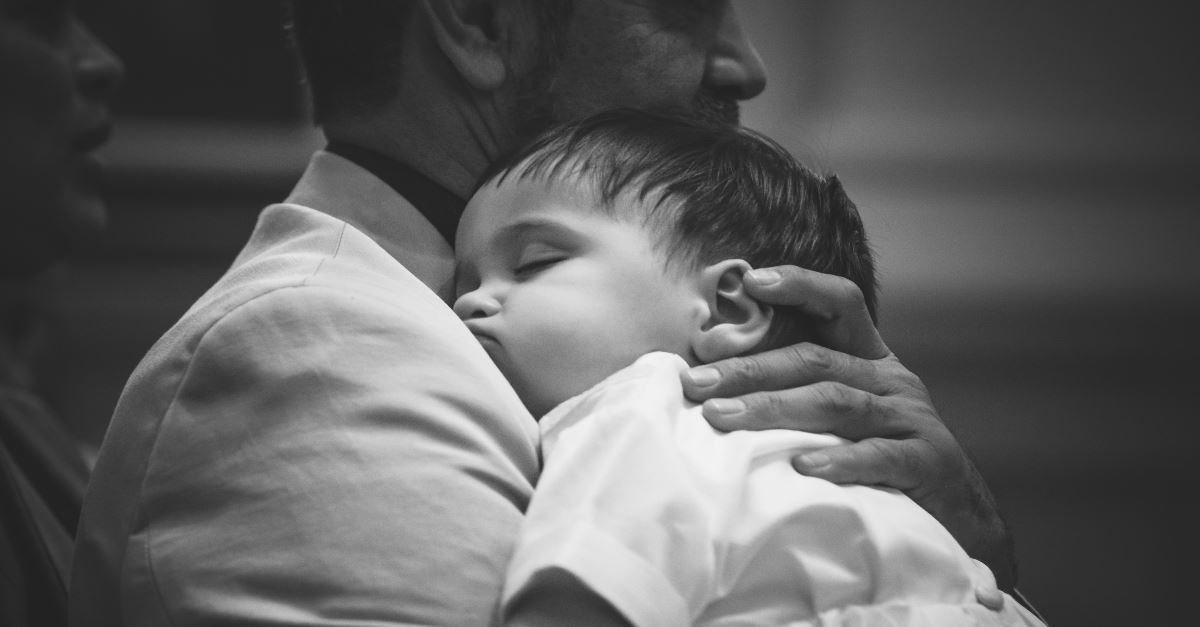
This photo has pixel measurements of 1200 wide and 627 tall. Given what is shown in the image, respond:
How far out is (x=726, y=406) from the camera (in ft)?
3.73

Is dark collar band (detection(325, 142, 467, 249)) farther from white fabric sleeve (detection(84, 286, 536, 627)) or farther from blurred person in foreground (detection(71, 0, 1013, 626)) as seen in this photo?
white fabric sleeve (detection(84, 286, 536, 627))

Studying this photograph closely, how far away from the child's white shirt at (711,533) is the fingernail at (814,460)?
0.04 ft

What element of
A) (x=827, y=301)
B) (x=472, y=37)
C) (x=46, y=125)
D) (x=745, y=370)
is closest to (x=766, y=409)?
(x=745, y=370)

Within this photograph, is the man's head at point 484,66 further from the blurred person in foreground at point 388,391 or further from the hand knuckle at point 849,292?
the hand knuckle at point 849,292

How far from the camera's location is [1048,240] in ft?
20.8

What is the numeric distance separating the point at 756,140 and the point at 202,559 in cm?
70

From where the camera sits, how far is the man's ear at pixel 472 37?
1532 millimetres

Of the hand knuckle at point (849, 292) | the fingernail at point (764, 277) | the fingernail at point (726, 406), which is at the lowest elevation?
the fingernail at point (726, 406)

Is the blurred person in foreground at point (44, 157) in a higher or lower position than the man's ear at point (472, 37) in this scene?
lower

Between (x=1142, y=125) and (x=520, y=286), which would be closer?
(x=520, y=286)

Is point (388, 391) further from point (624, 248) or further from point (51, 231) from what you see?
point (51, 231)

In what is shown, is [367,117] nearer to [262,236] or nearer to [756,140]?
[262,236]

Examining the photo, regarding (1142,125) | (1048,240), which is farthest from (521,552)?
(1142,125)

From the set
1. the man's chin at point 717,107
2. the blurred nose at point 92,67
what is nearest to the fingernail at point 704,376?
the man's chin at point 717,107
